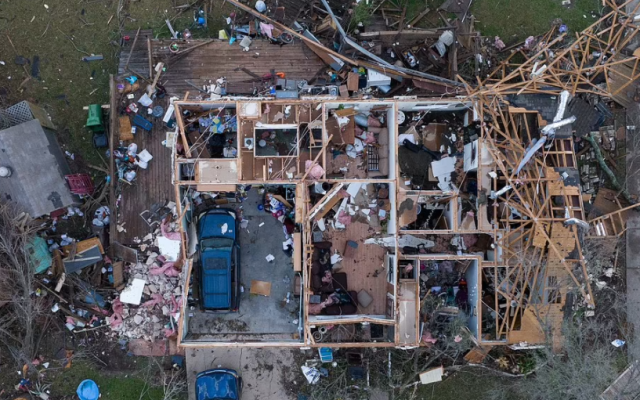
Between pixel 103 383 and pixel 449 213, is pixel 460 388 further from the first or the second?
pixel 103 383

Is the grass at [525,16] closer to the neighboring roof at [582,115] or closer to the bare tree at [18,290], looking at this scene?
the neighboring roof at [582,115]

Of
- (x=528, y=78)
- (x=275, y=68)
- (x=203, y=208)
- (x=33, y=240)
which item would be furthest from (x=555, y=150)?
(x=33, y=240)

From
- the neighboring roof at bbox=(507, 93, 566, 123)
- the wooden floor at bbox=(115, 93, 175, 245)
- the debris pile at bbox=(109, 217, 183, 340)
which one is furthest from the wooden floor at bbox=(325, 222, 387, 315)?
the neighboring roof at bbox=(507, 93, 566, 123)

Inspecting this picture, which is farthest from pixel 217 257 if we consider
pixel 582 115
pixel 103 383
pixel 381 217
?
pixel 582 115

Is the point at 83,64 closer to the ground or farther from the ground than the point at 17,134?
farther from the ground

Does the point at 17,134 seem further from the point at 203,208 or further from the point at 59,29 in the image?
the point at 203,208

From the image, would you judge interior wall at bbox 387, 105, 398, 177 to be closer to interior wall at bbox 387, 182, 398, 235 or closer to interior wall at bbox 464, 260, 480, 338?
interior wall at bbox 387, 182, 398, 235
